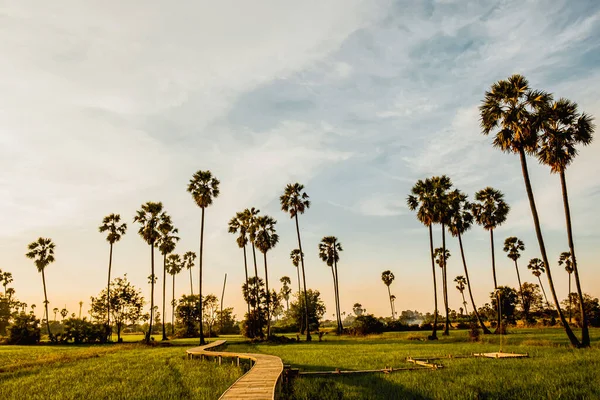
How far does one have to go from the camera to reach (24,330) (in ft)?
198

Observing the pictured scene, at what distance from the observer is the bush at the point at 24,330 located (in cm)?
5997

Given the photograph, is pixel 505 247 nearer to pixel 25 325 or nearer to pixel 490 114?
pixel 490 114

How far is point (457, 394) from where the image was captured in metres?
13.5

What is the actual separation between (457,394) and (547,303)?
→ 116 m

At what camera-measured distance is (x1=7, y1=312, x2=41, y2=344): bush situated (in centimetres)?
5997

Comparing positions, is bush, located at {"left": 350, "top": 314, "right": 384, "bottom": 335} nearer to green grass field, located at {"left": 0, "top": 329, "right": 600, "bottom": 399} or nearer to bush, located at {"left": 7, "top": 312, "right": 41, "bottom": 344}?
green grass field, located at {"left": 0, "top": 329, "right": 600, "bottom": 399}

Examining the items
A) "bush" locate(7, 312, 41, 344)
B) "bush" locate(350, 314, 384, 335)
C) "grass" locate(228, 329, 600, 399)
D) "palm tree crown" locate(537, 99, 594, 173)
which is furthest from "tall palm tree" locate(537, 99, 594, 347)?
"bush" locate(7, 312, 41, 344)

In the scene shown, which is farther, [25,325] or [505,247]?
[505,247]

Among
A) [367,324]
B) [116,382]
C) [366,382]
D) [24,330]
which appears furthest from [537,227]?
[24,330]

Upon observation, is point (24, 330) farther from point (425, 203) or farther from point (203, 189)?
point (425, 203)

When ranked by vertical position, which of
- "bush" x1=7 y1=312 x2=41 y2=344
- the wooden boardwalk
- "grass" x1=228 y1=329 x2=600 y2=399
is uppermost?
the wooden boardwalk

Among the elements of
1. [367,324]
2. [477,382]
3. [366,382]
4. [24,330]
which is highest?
[477,382]

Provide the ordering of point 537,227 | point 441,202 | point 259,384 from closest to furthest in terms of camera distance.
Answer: point 259,384, point 537,227, point 441,202

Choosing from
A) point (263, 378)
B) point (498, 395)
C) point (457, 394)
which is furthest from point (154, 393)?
point (498, 395)
